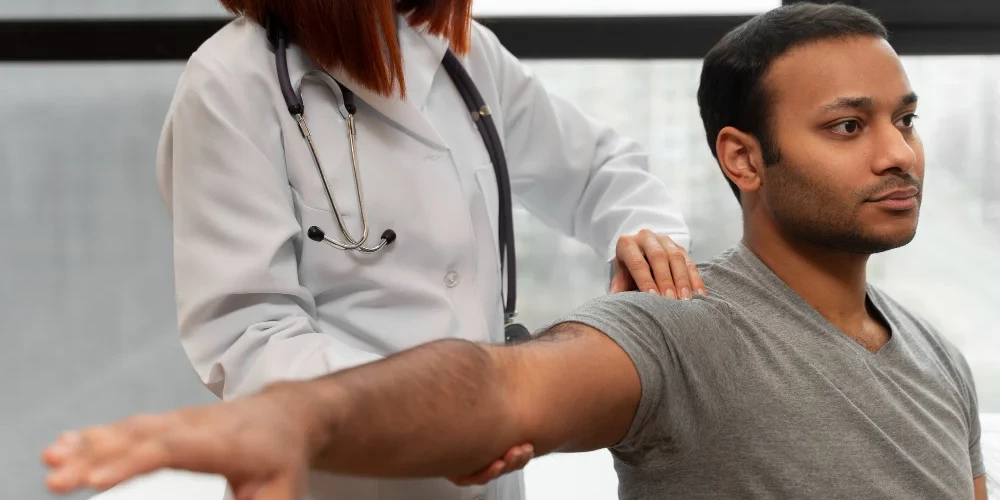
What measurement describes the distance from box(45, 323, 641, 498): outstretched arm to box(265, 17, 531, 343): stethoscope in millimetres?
305

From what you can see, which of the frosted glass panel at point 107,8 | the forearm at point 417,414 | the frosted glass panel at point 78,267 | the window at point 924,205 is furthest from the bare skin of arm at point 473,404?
the frosted glass panel at point 78,267

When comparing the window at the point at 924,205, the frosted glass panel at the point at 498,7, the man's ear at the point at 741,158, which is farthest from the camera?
the window at the point at 924,205

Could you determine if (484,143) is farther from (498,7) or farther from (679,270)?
(498,7)

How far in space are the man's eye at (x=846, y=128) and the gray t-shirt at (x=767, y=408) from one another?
0.19 metres

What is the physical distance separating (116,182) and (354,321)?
1465 mm

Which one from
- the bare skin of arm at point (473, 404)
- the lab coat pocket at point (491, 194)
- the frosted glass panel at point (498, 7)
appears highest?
the frosted glass panel at point (498, 7)

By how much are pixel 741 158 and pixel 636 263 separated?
188mm

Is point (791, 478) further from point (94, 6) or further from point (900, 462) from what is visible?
point (94, 6)

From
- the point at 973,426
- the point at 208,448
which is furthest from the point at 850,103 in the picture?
the point at 208,448

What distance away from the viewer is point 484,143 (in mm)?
1334

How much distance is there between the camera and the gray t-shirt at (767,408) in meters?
0.95

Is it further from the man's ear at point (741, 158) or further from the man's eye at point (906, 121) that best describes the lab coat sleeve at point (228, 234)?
the man's eye at point (906, 121)

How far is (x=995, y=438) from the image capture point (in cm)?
179

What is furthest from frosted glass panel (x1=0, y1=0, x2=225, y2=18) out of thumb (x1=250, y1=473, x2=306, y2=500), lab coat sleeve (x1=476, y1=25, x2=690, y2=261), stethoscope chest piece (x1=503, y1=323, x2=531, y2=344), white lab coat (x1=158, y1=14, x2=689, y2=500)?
thumb (x1=250, y1=473, x2=306, y2=500)
